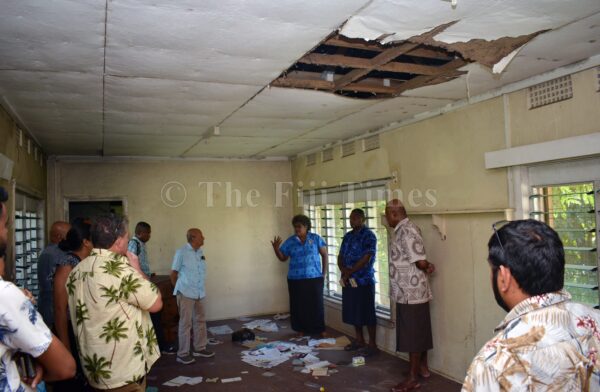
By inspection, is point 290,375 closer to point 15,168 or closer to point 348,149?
point 348,149

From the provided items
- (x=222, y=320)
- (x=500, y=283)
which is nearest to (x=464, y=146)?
(x=500, y=283)

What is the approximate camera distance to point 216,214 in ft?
25.8

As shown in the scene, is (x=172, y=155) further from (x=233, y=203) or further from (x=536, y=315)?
(x=536, y=315)

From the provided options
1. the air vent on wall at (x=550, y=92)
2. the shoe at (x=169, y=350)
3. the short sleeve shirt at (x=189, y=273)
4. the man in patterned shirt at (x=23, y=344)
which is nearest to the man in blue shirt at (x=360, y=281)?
the short sleeve shirt at (x=189, y=273)

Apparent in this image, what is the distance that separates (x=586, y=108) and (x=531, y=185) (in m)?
0.73

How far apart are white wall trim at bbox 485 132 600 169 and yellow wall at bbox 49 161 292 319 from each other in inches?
187

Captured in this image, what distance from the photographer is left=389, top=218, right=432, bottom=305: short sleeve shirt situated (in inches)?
176

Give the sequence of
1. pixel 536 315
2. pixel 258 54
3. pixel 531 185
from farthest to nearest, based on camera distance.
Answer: pixel 531 185 → pixel 258 54 → pixel 536 315

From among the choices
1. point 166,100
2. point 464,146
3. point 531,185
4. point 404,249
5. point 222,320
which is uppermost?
point 166,100

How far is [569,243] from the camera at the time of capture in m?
3.51

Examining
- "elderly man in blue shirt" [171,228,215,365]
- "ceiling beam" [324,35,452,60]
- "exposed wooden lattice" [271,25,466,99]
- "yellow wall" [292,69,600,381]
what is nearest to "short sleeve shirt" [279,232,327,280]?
"elderly man in blue shirt" [171,228,215,365]

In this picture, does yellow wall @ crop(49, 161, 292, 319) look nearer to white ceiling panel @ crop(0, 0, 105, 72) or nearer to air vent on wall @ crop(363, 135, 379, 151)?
air vent on wall @ crop(363, 135, 379, 151)

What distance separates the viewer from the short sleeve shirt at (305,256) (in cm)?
651

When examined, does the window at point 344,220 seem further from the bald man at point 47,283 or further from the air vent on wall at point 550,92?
the bald man at point 47,283
